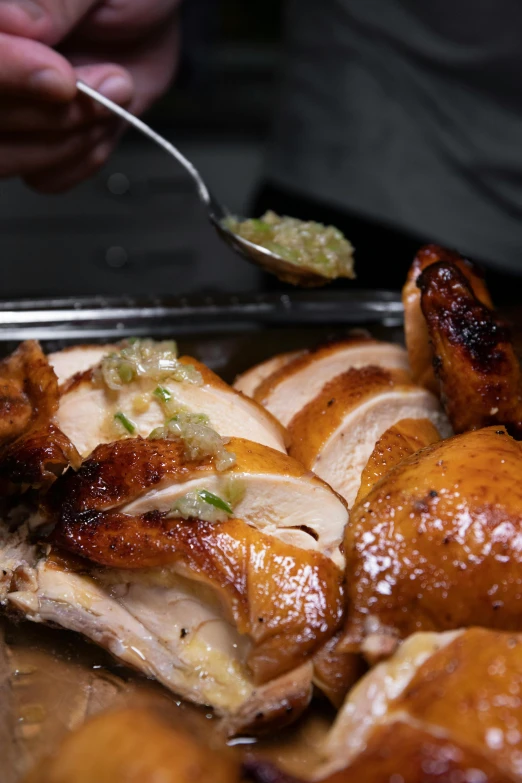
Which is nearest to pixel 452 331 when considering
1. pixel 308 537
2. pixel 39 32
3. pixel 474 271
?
pixel 474 271

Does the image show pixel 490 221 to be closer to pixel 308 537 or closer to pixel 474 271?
pixel 474 271

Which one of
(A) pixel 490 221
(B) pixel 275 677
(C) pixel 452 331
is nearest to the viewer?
(B) pixel 275 677

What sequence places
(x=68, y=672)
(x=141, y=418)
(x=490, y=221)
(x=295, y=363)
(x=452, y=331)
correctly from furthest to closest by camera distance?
1. (x=490, y=221)
2. (x=295, y=363)
3. (x=452, y=331)
4. (x=141, y=418)
5. (x=68, y=672)

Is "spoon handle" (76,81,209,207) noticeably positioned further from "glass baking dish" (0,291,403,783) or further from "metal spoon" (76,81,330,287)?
"glass baking dish" (0,291,403,783)

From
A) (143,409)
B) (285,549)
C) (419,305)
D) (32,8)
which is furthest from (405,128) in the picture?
(285,549)

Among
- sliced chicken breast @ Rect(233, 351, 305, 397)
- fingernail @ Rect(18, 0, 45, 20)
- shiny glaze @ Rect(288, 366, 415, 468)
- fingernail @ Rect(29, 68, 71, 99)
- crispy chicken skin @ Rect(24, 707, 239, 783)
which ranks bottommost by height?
sliced chicken breast @ Rect(233, 351, 305, 397)

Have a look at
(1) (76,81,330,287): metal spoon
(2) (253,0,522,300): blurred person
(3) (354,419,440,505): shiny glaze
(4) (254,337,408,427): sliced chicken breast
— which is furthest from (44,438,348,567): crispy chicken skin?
(2) (253,0,522,300): blurred person
